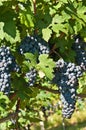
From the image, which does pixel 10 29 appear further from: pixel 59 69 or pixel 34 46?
pixel 59 69

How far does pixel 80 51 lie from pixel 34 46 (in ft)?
1.76

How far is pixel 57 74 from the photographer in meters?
3.58

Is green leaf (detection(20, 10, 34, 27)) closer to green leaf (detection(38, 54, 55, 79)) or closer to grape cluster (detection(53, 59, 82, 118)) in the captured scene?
green leaf (detection(38, 54, 55, 79))

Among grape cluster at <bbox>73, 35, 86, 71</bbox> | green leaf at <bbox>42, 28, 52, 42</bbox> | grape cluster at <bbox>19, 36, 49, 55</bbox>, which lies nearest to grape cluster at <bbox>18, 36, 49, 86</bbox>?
grape cluster at <bbox>19, 36, 49, 55</bbox>

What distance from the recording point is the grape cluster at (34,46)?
10.8 ft

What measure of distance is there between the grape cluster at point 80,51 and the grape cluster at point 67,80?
0.06 m

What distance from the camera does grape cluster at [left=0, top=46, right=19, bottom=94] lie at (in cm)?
313

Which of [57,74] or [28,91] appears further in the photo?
[57,74]

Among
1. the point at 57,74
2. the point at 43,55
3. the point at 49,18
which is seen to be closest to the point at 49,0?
the point at 49,18

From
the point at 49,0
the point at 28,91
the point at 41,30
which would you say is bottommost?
the point at 28,91

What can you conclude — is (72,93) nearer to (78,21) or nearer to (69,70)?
(69,70)

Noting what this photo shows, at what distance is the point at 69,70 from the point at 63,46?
205 mm

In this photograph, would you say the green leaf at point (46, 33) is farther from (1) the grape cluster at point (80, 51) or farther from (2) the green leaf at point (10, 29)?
(1) the grape cluster at point (80, 51)

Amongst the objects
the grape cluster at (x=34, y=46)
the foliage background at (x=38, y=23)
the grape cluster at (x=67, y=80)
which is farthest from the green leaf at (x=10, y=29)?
the grape cluster at (x=67, y=80)
